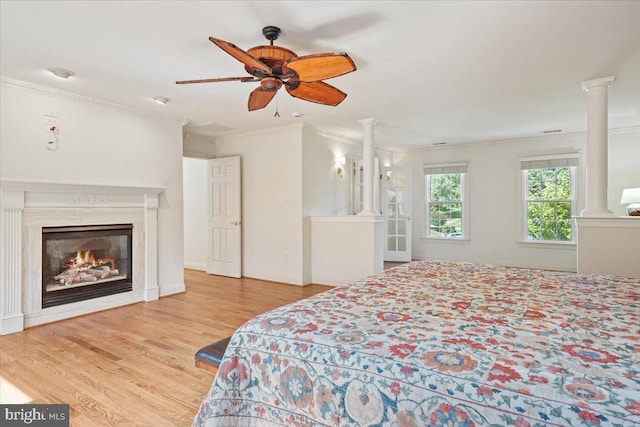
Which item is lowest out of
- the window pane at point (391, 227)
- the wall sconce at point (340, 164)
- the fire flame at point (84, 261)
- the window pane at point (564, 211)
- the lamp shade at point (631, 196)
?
the fire flame at point (84, 261)

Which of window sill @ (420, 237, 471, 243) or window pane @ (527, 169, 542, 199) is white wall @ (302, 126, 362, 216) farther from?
window pane @ (527, 169, 542, 199)

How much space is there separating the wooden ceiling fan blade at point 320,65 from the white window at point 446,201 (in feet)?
→ 18.1

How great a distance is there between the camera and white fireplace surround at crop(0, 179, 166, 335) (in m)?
3.32

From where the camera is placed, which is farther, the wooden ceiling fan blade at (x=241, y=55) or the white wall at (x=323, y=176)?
the white wall at (x=323, y=176)

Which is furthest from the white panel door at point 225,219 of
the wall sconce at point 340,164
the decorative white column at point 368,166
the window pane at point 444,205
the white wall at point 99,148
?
the window pane at point 444,205

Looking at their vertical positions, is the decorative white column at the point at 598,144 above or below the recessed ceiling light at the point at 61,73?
below

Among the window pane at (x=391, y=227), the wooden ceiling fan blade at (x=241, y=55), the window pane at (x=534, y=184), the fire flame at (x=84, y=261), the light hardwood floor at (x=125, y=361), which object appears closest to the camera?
the wooden ceiling fan blade at (x=241, y=55)

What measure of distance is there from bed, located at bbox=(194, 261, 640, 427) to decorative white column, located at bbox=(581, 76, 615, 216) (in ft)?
7.44

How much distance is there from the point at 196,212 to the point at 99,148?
9.70 feet

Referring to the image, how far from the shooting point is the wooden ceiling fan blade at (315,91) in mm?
2646

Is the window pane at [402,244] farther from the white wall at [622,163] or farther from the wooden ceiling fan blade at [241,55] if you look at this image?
the wooden ceiling fan blade at [241,55]

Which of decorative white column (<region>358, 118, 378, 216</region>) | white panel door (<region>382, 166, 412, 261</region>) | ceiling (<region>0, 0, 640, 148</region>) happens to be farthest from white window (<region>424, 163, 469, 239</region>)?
decorative white column (<region>358, 118, 378, 216</region>)

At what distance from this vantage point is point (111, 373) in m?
2.47

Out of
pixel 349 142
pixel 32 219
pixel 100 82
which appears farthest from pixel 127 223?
pixel 349 142
